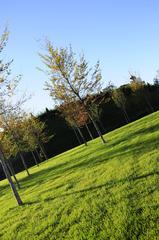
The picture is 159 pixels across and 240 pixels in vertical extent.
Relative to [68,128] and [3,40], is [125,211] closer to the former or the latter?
[3,40]

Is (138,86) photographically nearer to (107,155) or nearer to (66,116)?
(66,116)

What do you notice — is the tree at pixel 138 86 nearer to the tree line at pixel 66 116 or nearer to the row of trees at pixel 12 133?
the tree line at pixel 66 116

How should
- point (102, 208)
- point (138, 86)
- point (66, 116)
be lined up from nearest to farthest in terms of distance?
point (102, 208) < point (66, 116) < point (138, 86)

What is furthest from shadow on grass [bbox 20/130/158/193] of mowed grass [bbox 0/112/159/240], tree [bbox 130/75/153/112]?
tree [bbox 130/75/153/112]

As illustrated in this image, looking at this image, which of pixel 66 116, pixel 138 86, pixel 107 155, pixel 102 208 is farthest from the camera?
pixel 138 86

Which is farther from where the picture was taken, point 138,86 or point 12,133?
point 138,86

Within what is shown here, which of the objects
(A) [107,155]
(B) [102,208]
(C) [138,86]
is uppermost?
(C) [138,86]

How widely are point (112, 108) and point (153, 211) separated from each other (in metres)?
45.3

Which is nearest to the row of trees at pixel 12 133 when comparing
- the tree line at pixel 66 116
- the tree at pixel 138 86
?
the tree line at pixel 66 116

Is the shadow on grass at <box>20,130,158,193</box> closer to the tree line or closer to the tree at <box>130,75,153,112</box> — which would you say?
the tree line

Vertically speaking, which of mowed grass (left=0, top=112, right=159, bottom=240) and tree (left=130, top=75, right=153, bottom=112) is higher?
tree (left=130, top=75, right=153, bottom=112)

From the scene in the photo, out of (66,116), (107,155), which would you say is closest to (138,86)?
(66,116)

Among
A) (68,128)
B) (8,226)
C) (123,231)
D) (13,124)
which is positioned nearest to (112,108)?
(68,128)

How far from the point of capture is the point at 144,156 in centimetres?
1066
